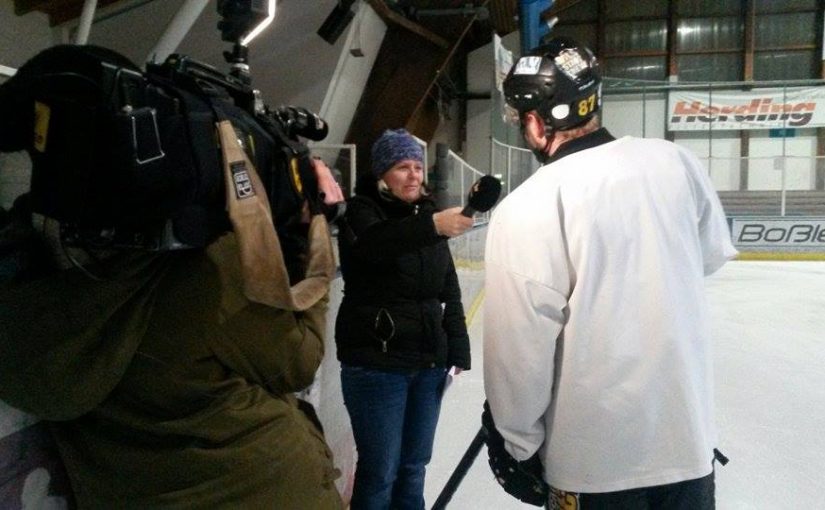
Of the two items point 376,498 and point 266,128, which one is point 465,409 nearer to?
point 376,498

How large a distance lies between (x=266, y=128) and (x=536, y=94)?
1.83ft

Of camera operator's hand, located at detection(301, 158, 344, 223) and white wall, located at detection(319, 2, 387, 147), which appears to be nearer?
camera operator's hand, located at detection(301, 158, 344, 223)

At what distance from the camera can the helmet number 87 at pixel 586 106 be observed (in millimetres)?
1139

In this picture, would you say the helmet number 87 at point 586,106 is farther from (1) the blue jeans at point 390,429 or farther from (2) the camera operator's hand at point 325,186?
(1) the blue jeans at point 390,429

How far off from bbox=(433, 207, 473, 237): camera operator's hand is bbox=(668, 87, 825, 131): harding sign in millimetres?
13948

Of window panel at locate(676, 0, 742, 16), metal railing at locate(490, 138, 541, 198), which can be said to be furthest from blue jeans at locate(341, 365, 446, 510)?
window panel at locate(676, 0, 742, 16)

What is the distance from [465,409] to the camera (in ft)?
9.75

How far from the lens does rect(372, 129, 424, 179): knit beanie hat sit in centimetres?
157

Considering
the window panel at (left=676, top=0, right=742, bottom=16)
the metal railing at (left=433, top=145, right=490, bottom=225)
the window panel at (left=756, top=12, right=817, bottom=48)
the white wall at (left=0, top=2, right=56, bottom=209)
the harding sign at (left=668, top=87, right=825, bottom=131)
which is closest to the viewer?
the white wall at (left=0, top=2, right=56, bottom=209)

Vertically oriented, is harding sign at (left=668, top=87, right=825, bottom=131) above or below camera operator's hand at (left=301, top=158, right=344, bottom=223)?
below

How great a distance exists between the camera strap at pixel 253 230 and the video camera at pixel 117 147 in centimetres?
2

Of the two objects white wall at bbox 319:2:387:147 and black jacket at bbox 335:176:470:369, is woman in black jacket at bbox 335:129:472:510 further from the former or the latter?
white wall at bbox 319:2:387:147

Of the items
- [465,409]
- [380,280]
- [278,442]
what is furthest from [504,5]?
[278,442]

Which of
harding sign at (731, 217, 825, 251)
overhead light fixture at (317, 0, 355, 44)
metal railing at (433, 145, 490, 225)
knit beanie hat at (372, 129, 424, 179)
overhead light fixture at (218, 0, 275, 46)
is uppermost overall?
overhead light fixture at (317, 0, 355, 44)
